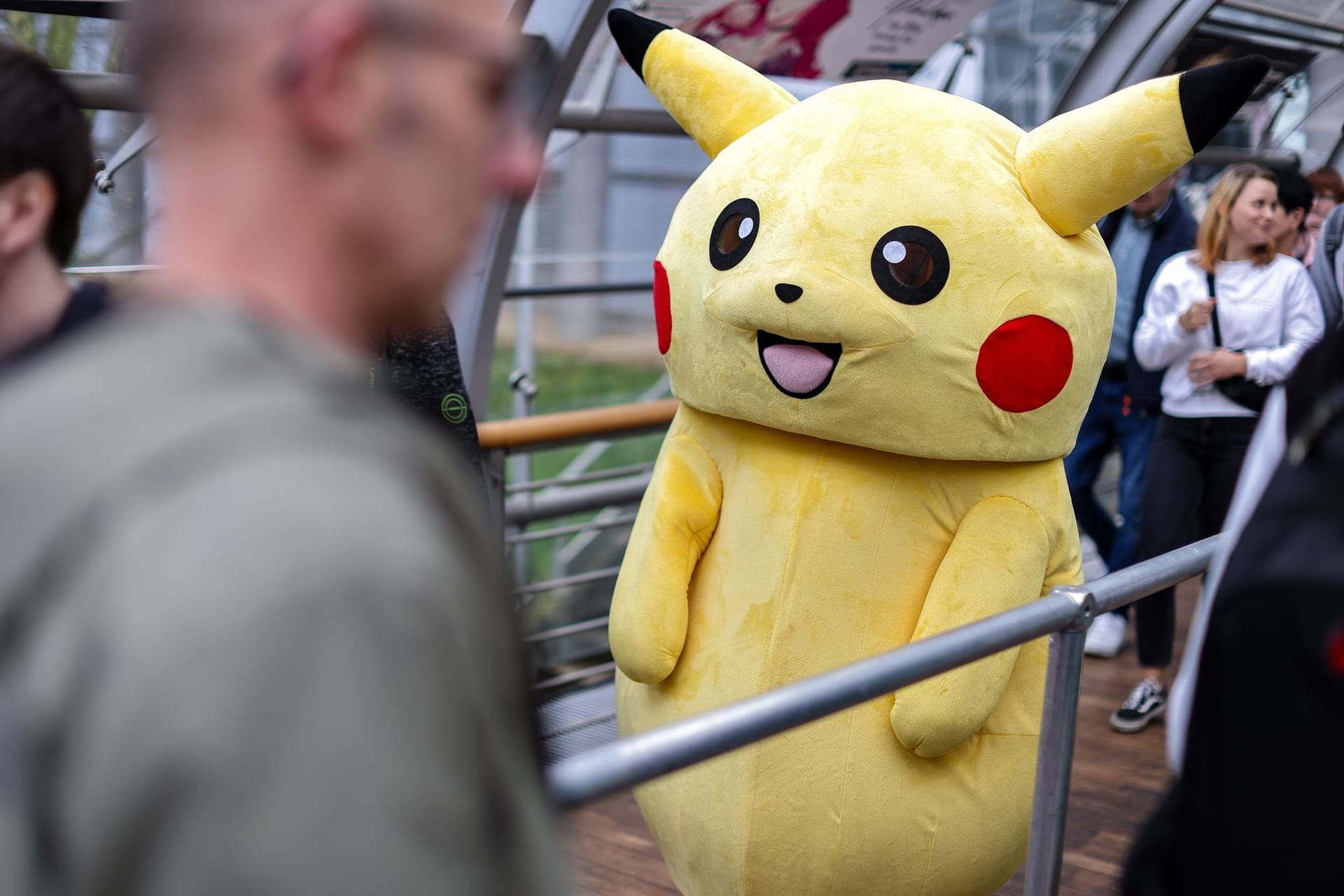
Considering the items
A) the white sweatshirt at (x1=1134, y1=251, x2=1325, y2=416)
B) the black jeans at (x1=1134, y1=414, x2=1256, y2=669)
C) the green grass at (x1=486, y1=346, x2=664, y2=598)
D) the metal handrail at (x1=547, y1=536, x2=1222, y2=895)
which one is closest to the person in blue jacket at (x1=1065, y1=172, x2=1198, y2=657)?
the black jeans at (x1=1134, y1=414, x2=1256, y2=669)

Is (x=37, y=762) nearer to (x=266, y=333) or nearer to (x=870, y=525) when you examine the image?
(x=266, y=333)

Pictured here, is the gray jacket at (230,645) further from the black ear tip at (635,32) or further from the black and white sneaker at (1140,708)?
the black and white sneaker at (1140,708)

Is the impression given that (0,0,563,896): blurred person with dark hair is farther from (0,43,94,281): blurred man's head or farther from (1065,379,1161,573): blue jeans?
(1065,379,1161,573): blue jeans

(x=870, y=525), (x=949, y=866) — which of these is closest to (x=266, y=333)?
(x=870, y=525)

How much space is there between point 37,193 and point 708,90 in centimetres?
124

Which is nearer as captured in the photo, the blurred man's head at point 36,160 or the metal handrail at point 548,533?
the blurred man's head at point 36,160

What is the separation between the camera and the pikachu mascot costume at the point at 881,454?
2.01 metres

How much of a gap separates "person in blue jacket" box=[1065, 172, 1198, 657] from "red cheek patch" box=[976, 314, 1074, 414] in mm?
2040

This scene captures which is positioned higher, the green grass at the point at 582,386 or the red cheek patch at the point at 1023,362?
the red cheek patch at the point at 1023,362

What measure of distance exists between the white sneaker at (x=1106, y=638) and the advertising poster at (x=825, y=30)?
2256 mm

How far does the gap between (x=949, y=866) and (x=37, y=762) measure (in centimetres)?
181

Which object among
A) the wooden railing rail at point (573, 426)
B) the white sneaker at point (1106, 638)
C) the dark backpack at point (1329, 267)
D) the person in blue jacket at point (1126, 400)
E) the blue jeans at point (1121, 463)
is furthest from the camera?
the white sneaker at point (1106, 638)

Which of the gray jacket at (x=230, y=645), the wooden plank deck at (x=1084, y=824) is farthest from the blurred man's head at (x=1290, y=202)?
the gray jacket at (x=230, y=645)

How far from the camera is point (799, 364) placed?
2.01 meters
